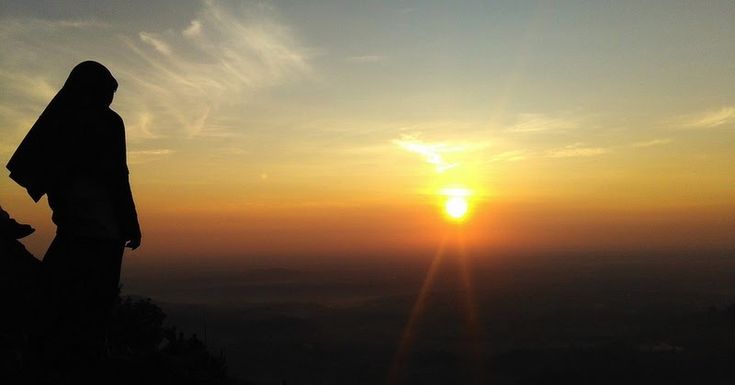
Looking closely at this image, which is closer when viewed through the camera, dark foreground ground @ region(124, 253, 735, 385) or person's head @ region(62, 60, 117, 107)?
person's head @ region(62, 60, 117, 107)

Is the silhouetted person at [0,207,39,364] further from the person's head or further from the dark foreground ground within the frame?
the dark foreground ground

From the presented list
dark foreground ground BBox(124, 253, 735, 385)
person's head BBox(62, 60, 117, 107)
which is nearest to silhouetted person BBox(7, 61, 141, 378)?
person's head BBox(62, 60, 117, 107)

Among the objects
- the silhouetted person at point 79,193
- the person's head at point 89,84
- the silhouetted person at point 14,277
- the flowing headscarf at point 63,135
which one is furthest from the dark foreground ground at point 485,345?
the person's head at point 89,84

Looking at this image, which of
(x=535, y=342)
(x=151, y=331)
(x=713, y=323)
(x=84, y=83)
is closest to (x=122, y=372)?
(x=84, y=83)

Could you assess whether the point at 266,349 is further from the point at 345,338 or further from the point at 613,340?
the point at 613,340

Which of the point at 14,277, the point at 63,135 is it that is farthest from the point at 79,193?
the point at 14,277

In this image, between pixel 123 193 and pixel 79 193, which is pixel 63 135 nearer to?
pixel 79 193

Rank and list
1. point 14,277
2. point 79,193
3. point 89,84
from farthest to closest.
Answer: point 14,277, point 89,84, point 79,193
